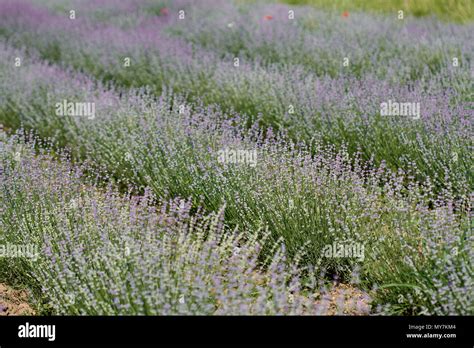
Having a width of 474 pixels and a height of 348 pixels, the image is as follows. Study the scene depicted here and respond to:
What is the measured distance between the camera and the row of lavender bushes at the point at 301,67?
4.14 m

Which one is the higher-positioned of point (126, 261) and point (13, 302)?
point (126, 261)

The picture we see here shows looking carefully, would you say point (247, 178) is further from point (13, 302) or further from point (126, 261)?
point (13, 302)

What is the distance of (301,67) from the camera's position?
596 centimetres

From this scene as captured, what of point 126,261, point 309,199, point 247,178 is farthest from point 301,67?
point 126,261

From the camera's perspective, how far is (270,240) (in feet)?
10.8

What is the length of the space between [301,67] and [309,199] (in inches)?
116

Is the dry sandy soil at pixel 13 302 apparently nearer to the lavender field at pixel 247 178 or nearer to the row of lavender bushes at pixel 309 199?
the lavender field at pixel 247 178

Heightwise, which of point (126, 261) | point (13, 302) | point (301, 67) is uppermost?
point (301, 67)

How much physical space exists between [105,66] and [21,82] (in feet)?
4.02

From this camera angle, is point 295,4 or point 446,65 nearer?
point 446,65
